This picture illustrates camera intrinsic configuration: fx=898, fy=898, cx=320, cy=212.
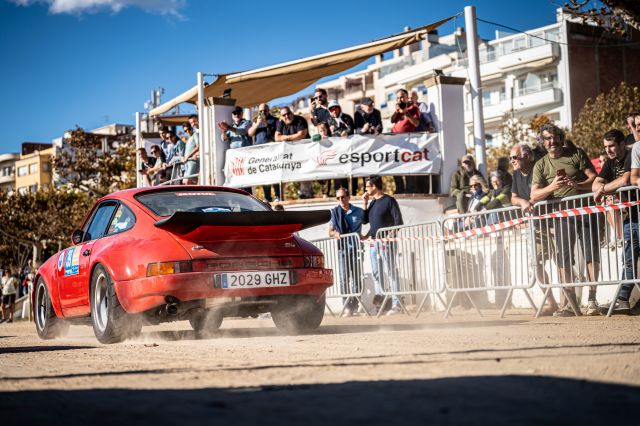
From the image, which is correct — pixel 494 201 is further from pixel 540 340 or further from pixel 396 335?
pixel 540 340

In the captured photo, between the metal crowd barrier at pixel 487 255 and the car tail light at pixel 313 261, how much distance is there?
3021 mm

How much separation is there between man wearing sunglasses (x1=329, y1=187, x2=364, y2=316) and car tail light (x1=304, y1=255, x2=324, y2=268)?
519cm

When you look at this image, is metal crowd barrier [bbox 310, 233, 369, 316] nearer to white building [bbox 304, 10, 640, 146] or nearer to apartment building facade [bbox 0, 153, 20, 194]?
white building [bbox 304, 10, 640, 146]

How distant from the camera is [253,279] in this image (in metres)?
9.07

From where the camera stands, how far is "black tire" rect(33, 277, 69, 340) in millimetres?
11120

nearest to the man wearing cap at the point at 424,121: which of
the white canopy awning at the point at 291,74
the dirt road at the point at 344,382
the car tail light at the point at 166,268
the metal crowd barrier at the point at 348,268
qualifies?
the white canopy awning at the point at 291,74

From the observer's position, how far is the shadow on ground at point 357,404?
3840 millimetres

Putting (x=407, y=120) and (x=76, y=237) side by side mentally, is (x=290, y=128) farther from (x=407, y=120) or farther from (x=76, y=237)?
(x=76, y=237)

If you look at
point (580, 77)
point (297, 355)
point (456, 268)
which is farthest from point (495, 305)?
point (580, 77)

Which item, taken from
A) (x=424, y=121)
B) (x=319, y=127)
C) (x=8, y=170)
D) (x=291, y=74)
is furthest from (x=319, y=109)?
(x=8, y=170)

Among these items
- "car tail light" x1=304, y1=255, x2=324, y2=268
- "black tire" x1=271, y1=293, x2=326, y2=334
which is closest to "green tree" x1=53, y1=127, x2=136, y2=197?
"black tire" x1=271, y1=293, x2=326, y2=334

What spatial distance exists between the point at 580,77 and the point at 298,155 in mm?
54160

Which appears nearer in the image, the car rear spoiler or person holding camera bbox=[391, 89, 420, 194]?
the car rear spoiler

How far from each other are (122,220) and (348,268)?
250 inches
